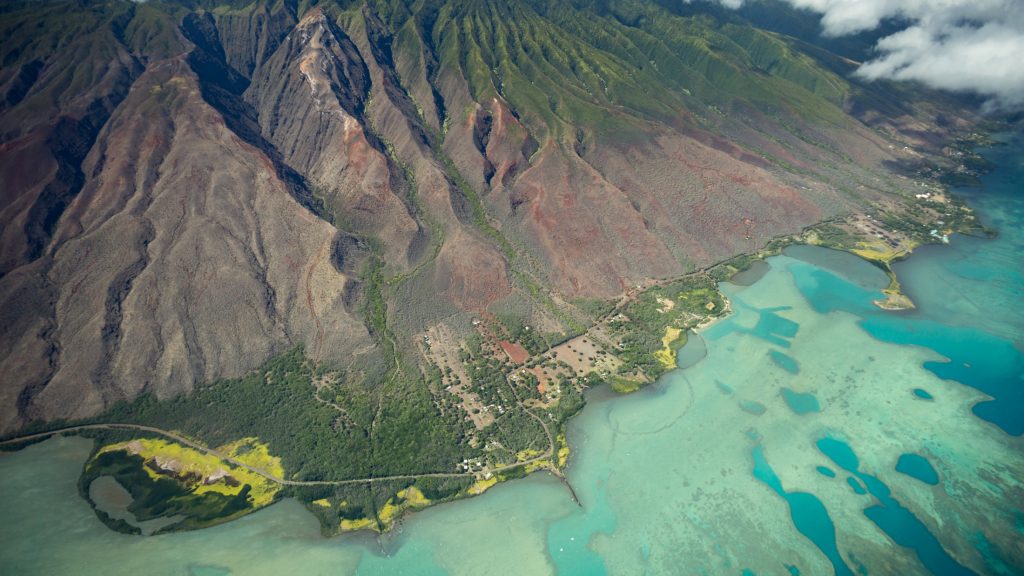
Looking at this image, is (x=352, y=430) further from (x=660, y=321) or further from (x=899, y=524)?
(x=899, y=524)

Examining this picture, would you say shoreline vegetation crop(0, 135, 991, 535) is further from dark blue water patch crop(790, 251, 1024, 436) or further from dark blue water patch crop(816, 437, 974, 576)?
dark blue water patch crop(816, 437, 974, 576)

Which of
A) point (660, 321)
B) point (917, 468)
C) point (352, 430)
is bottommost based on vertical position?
point (352, 430)

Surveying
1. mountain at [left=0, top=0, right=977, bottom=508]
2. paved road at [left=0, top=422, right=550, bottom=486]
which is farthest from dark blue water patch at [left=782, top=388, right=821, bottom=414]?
paved road at [left=0, top=422, right=550, bottom=486]

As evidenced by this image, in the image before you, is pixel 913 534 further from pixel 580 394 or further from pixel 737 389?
pixel 580 394

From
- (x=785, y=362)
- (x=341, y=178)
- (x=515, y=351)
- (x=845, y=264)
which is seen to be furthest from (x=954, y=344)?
(x=341, y=178)

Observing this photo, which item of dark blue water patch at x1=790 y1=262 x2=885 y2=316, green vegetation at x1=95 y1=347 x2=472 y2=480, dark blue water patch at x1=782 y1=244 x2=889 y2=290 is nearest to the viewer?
green vegetation at x1=95 y1=347 x2=472 y2=480

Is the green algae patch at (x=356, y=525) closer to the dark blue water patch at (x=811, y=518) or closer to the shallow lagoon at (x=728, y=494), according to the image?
the shallow lagoon at (x=728, y=494)
